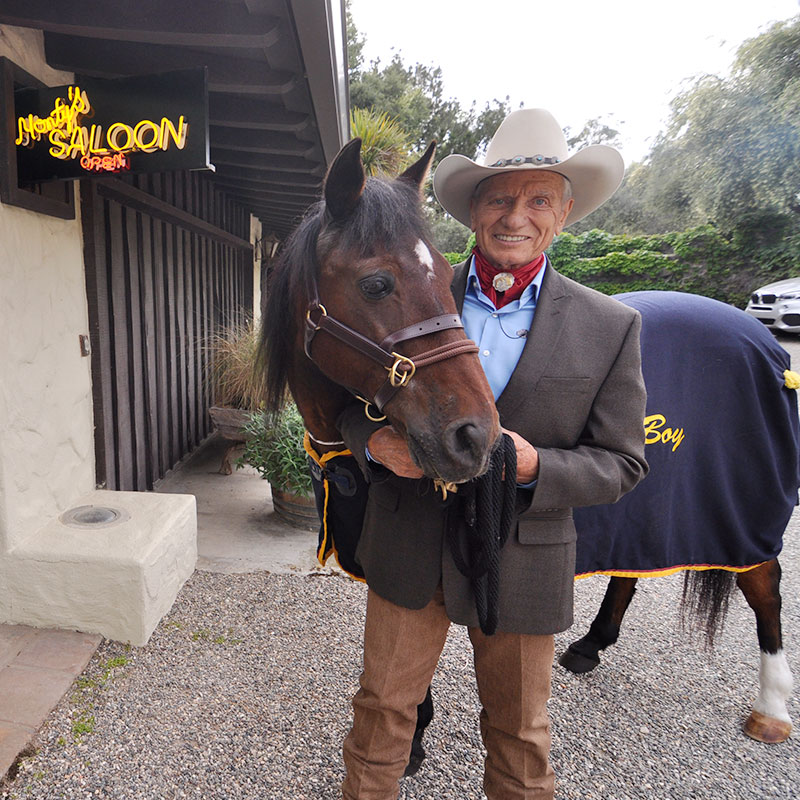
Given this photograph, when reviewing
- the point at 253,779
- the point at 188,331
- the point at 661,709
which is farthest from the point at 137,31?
the point at 661,709

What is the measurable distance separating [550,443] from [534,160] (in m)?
0.70

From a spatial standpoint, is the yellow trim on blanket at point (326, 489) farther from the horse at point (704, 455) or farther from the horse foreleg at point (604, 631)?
the horse foreleg at point (604, 631)

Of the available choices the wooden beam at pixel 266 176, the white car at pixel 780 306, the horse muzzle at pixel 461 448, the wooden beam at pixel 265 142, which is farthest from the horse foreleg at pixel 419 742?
the white car at pixel 780 306

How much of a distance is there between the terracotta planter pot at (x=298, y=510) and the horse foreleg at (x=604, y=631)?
1856 mm

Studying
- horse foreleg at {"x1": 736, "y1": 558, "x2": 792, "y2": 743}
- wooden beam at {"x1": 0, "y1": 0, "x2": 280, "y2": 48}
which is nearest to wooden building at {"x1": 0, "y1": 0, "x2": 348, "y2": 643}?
wooden beam at {"x1": 0, "y1": 0, "x2": 280, "y2": 48}

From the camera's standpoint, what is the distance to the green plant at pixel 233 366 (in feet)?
15.2

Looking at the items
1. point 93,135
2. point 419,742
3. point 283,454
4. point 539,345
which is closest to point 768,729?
point 419,742

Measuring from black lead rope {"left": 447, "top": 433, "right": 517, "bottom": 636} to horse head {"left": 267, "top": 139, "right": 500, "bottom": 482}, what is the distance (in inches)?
4.5

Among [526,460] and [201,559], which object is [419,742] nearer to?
[526,460]

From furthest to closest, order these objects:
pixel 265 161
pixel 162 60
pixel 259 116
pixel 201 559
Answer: pixel 265 161, pixel 201 559, pixel 259 116, pixel 162 60

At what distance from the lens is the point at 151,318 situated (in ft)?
13.4

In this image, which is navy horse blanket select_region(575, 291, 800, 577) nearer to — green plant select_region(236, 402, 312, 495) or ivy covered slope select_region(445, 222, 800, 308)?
green plant select_region(236, 402, 312, 495)

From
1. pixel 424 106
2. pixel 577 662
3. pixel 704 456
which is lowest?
pixel 577 662

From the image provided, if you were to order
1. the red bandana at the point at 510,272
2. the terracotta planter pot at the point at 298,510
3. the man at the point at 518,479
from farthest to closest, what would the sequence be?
the terracotta planter pot at the point at 298,510, the red bandana at the point at 510,272, the man at the point at 518,479
